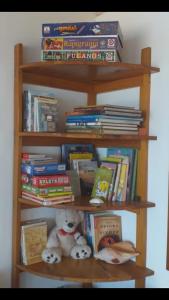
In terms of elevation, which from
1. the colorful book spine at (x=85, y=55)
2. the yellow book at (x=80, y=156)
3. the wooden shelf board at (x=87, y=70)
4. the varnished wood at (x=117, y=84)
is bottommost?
the yellow book at (x=80, y=156)

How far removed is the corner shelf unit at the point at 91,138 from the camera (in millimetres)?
1398

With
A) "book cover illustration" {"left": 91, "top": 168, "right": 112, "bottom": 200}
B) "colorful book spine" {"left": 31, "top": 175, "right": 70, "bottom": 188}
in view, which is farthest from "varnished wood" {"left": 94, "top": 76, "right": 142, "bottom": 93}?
"colorful book spine" {"left": 31, "top": 175, "right": 70, "bottom": 188}

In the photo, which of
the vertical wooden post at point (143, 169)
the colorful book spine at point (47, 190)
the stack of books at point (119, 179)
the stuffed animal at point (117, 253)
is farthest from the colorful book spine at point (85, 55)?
the stuffed animal at point (117, 253)

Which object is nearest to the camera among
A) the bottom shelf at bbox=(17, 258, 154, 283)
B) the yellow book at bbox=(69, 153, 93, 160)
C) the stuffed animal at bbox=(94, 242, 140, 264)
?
the bottom shelf at bbox=(17, 258, 154, 283)

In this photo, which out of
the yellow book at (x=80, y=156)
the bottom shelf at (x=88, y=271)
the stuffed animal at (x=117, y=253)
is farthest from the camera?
the yellow book at (x=80, y=156)

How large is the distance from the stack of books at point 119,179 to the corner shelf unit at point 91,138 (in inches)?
1.4

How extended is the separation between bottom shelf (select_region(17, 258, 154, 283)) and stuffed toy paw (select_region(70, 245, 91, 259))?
2 centimetres

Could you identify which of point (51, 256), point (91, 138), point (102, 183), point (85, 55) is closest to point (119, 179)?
point (102, 183)

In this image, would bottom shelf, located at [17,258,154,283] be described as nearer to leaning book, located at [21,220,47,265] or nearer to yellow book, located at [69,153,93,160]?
leaning book, located at [21,220,47,265]

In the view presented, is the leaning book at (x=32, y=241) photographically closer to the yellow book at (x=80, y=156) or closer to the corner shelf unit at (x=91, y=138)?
the corner shelf unit at (x=91, y=138)

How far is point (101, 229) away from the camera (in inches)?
63.4

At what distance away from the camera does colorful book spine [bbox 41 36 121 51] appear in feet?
4.63

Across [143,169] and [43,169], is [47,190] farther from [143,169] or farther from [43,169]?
[143,169]
